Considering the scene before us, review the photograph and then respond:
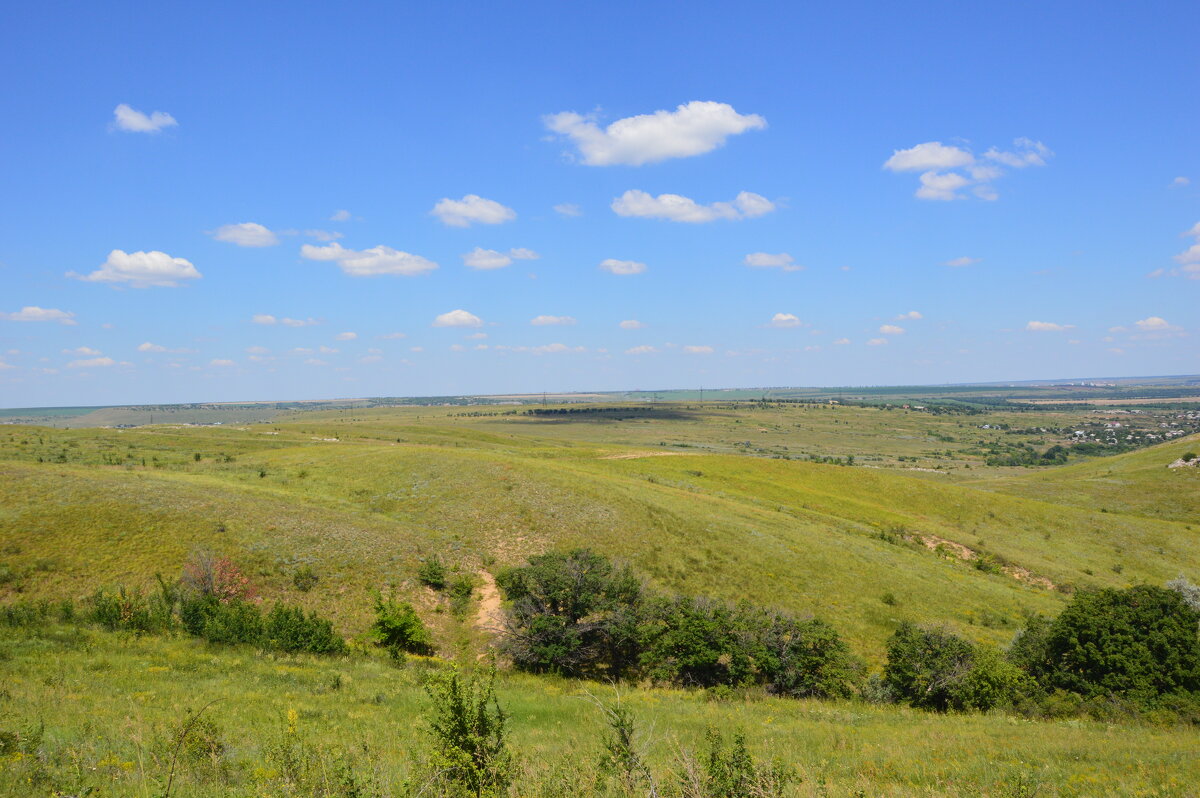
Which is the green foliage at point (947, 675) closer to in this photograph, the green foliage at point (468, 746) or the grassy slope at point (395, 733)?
the grassy slope at point (395, 733)

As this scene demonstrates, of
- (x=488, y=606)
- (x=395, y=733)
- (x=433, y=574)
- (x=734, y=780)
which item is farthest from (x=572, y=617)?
(x=734, y=780)

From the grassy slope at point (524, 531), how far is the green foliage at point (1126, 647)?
9.07 meters

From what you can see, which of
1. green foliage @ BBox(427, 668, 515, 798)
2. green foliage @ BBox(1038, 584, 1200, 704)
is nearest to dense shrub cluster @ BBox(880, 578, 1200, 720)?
green foliage @ BBox(1038, 584, 1200, 704)

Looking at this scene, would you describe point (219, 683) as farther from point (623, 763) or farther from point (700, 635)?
point (700, 635)

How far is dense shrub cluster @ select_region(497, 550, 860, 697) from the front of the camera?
2636cm

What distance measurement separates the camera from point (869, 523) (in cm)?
6278

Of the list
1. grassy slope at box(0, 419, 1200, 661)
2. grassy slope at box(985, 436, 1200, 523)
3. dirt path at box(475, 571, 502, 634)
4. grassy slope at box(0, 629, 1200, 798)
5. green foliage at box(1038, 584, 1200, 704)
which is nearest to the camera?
grassy slope at box(0, 629, 1200, 798)

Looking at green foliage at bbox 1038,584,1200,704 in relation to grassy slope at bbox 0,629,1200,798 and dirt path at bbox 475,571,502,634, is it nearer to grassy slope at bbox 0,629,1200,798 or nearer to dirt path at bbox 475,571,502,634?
grassy slope at bbox 0,629,1200,798

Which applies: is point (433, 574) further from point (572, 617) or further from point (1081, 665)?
point (1081, 665)

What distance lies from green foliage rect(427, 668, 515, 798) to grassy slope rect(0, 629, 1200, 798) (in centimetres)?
64

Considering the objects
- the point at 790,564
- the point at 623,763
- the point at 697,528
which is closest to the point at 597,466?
the point at 697,528

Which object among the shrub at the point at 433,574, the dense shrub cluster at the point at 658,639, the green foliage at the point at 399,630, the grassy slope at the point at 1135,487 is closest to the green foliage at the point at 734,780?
the dense shrub cluster at the point at 658,639

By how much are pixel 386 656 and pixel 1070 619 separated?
30689 millimetres

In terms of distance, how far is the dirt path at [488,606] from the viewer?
1246 inches
